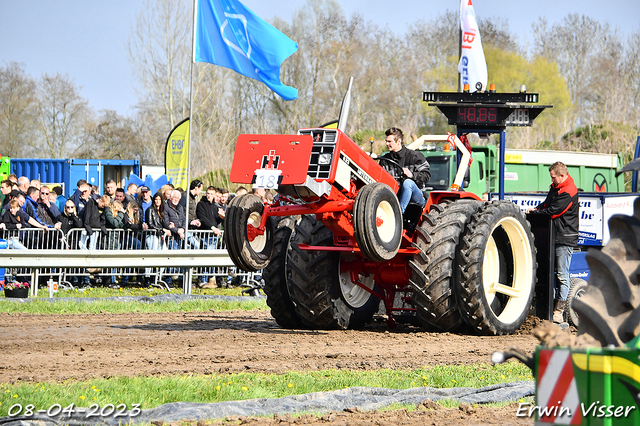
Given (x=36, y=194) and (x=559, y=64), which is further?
(x=559, y=64)

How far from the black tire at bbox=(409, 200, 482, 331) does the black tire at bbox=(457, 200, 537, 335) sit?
0.38ft

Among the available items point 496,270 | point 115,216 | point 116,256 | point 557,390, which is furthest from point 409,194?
point 115,216

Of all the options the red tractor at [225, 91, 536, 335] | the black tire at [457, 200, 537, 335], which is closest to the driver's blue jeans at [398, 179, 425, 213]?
the red tractor at [225, 91, 536, 335]

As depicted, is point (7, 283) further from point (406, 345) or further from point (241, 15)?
point (406, 345)

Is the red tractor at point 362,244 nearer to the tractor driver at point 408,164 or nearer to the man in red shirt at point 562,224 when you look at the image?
the tractor driver at point 408,164

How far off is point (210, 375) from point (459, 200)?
14.1ft

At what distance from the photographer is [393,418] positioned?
473cm

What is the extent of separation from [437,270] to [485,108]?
562 cm

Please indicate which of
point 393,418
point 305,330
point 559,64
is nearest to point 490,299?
point 305,330

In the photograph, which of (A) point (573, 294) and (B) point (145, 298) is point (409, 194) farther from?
(B) point (145, 298)

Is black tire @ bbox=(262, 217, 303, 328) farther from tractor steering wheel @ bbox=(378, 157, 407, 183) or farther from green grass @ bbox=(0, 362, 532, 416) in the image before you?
green grass @ bbox=(0, 362, 532, 416)

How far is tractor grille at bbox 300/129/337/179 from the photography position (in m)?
7.96

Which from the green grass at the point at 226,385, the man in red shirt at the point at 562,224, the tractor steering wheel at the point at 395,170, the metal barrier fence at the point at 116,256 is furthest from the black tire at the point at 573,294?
the metal barrier fence at the point at 116,256

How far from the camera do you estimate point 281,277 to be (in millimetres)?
9383
